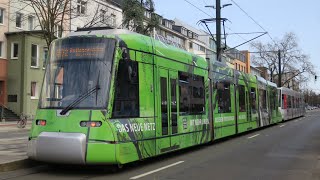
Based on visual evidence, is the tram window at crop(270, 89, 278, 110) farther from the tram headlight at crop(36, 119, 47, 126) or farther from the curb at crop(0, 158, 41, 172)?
the tram headlight at crop(36, 119, 47, 126)

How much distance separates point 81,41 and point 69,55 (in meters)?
0.43

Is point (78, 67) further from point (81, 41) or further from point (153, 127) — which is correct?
Answer: point (153, 127)

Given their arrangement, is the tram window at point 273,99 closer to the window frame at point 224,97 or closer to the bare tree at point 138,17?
the bare tree at point 138,17

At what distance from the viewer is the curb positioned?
1038cm

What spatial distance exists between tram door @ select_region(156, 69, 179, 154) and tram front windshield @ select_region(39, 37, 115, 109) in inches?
88.4

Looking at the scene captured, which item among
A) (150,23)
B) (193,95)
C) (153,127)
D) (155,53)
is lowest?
(153,127)

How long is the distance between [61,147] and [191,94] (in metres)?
5.89

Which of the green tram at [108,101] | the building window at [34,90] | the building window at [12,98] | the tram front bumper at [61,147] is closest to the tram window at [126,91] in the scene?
the green tram at [108,101]

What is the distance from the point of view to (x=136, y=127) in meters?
10.9

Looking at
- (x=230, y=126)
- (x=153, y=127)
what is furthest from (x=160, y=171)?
(x=230, y=126)

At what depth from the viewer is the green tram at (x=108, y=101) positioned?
9.91 m

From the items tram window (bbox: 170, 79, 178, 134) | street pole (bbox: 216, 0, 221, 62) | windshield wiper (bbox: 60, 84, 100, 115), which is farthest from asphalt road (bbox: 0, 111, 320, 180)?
street pole (bbox: 216, 0, 221, 62)

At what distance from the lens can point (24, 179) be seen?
9.55 meters

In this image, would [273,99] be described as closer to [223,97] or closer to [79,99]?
[223,97]
